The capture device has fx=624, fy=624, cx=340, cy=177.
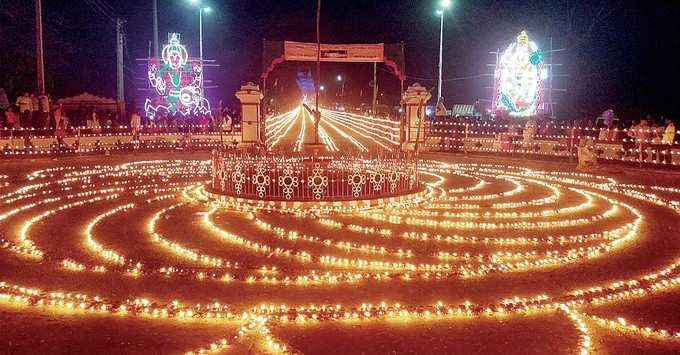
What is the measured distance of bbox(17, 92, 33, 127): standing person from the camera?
80.7 feet

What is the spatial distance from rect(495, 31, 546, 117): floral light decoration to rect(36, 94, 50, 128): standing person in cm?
2497

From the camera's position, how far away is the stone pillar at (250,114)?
22766 millimetres

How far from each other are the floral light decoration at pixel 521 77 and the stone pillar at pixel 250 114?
63.4 ft

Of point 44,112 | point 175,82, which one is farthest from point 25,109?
point 175,82

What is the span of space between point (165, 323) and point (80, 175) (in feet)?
39.1

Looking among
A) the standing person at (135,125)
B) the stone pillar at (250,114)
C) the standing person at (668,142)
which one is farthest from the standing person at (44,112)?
the standing person at (668,142)

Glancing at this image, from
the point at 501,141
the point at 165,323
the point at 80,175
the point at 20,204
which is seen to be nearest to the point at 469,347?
the point at 165,323

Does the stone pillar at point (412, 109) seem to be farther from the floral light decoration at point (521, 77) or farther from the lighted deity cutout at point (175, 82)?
the lighted deity cutout at point (175, 82)

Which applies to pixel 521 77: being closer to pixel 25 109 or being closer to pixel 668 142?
pixel 668 142

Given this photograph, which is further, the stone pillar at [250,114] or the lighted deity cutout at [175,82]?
the lighted deity cutout at [175,82]

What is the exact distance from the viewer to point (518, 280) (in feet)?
22.7

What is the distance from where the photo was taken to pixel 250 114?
2289 centimetres

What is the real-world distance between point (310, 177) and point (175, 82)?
82.1 feet

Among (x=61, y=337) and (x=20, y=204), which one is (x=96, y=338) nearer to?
(x=61, y=337)
